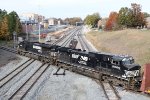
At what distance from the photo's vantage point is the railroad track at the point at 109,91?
2335 centimetres

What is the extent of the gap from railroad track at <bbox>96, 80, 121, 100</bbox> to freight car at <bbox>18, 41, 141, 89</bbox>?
0.55 meters

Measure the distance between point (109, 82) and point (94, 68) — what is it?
272 cm

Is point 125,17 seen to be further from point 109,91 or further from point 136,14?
point 109,91

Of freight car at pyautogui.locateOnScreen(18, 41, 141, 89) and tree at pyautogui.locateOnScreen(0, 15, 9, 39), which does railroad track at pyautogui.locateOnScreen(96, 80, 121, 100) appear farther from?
tree at pyautogui.locateOnScreen(0, 15, 9, 39)

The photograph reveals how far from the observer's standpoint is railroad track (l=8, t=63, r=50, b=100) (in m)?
23.7

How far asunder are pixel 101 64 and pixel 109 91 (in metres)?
4.41

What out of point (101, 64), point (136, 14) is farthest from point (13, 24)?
point (101, 64)

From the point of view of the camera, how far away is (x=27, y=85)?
90.9ft

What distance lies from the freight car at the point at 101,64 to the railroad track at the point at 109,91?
0.55 m

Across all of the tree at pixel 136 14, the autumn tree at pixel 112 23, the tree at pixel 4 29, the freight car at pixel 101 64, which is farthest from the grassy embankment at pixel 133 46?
the autumn tree at pixel 112 23

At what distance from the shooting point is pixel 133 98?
910 inches

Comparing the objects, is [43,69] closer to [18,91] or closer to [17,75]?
[17,75]

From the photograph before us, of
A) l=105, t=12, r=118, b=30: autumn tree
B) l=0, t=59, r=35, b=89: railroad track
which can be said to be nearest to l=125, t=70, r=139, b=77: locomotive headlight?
l=0, t=59, r=35, b=89: railroad track

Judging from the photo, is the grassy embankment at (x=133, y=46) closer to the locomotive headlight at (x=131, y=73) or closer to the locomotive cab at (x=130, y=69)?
the locomotive cab at (x=130, y=69)
